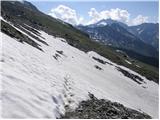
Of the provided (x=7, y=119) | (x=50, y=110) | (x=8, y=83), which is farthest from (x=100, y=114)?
(x=7, y=119)

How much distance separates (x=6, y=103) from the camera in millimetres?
14055

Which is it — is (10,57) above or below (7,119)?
above

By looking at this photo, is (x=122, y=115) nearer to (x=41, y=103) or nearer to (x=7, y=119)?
(x=41, y=103)

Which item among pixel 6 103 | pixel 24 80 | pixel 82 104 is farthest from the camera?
pixel 82 104

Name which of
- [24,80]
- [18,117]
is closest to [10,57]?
[24,80]

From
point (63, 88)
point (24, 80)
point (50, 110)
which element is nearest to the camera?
point (50, 110)

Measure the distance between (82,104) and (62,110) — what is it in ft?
10.7

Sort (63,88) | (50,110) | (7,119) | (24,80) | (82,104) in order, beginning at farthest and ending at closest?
1. (63,88)
2. (82,104)
3. (24,80)
4. (50,110)
5. (7,119)

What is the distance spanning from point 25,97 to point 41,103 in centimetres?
95

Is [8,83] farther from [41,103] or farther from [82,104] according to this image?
[82,104]

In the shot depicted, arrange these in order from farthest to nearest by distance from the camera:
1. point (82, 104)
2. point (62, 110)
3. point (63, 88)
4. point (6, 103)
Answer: point (63, 88)
point (82, 104)
point (62, 110)
point (6, 103)

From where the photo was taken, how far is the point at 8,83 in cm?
1647

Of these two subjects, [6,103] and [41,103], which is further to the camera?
[41,103]

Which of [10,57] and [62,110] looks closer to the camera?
[62,110]
